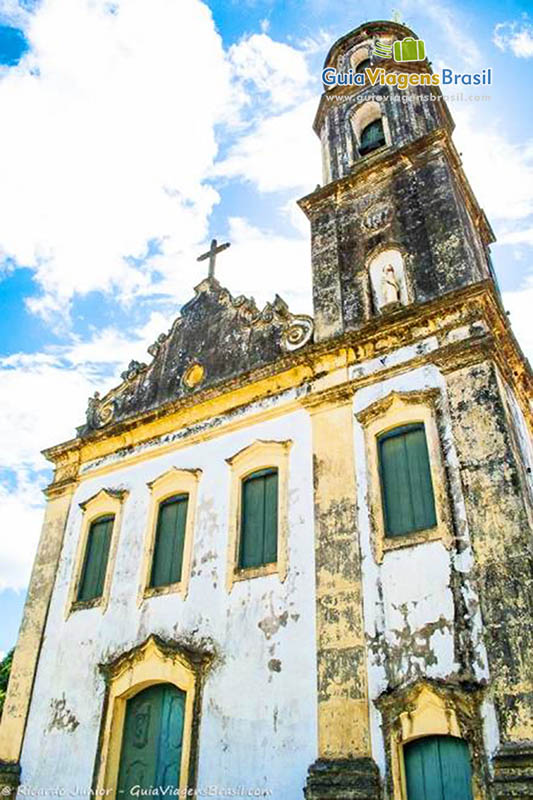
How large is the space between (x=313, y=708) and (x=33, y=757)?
520cm

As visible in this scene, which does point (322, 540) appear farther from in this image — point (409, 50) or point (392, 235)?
point (409, 50)

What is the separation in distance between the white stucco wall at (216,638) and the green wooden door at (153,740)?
491 mm

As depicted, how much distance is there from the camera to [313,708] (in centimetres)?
806

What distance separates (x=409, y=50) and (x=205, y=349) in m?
8.37

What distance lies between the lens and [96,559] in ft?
38.9

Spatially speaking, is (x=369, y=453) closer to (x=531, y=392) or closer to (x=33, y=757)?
(x=531, y=392)

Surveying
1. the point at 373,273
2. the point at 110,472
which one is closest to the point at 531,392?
the point at 373,273

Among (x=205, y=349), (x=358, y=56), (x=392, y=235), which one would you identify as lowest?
(x=205, y=349)

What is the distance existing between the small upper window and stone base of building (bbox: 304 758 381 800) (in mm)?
11093

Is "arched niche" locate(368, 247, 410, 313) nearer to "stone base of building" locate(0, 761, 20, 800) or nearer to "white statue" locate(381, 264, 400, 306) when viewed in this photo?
"white statue" locate(381, 264, 400, 306)

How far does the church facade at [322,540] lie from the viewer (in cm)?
738

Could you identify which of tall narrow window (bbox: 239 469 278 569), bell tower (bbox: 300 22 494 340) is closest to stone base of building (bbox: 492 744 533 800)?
tall narrow window (bbox: 239 469 278 569)

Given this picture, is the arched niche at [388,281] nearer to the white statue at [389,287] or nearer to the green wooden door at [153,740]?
the white statue at [389,287]

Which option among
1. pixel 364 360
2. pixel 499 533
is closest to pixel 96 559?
pixel 364 360
